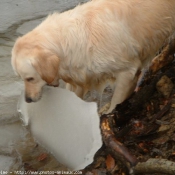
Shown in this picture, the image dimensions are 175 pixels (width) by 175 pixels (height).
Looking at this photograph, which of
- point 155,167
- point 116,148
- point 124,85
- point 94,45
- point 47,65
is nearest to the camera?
point 155,167

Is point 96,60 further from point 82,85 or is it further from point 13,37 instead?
point 13,37

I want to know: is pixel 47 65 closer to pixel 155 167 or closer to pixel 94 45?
pixel 94 45

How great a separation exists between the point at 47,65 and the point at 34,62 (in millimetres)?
118

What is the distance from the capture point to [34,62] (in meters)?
3.59

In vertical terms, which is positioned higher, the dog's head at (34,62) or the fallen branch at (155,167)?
the dog's head at (34,62)

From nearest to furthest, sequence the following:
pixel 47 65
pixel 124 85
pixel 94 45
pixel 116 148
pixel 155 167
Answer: pixel 155 167 < pixel 116 148 < pixel 47 65 < pixel 94 45 < pixel 124 85

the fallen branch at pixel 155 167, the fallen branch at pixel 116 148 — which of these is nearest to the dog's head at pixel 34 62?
the fallen branch at pixel 116 148

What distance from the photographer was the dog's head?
142 inches

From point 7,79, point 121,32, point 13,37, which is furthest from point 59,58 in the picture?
point 13,37

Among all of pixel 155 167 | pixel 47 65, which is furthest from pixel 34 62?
pixel 155 167

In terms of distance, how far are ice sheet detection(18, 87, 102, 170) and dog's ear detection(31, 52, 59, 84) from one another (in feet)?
0.71

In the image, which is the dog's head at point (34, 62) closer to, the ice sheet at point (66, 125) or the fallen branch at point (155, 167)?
the ice sheet at point (66, 125)

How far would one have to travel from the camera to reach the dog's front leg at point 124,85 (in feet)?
13.7

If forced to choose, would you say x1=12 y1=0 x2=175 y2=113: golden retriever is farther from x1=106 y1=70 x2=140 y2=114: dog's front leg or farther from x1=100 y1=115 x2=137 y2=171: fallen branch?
x1=100 y1=115 x2=137 y2=171: fallen branch
